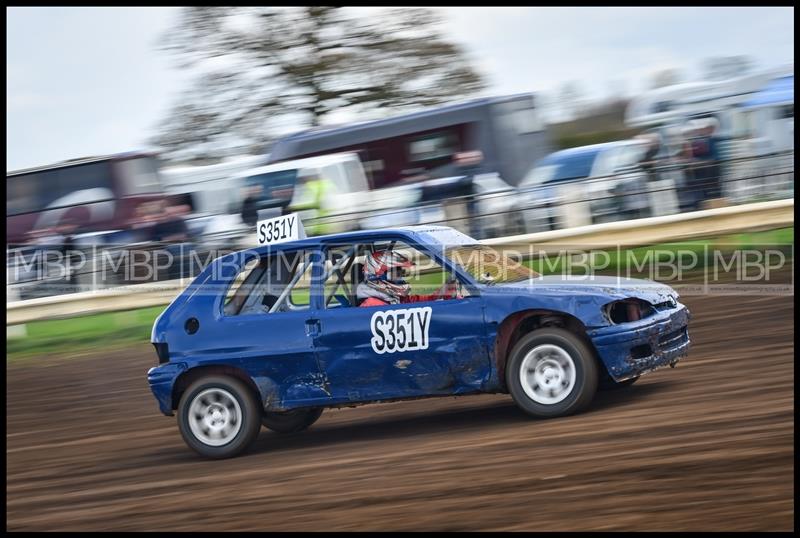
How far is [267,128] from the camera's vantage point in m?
25.2

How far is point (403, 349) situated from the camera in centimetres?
743

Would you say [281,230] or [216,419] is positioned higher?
[281,230]

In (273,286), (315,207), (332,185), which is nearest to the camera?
(273,286)

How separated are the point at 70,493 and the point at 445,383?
2790 millimetres

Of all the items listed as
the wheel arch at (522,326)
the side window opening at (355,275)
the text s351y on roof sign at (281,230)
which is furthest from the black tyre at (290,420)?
the wheel arch at (522,326)

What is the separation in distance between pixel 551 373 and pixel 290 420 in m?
2.51

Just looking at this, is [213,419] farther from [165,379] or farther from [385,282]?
[385,282]

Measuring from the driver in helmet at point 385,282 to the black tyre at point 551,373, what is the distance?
0.83m

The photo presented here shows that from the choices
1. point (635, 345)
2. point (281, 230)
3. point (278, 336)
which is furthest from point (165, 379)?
point (635, 345)

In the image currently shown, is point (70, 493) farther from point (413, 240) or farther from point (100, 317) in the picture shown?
point (100, 317)

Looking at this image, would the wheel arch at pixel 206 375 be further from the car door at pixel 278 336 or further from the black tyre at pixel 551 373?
the black tyre at pixel 551 373

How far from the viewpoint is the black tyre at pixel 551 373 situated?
7168 mm

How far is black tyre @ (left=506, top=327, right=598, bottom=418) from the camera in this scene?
23.5 ft

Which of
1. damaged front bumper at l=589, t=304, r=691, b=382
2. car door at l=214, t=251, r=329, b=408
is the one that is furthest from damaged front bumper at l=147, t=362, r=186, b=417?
damaged front bumper at l=589, t=304, r=691, b=382
